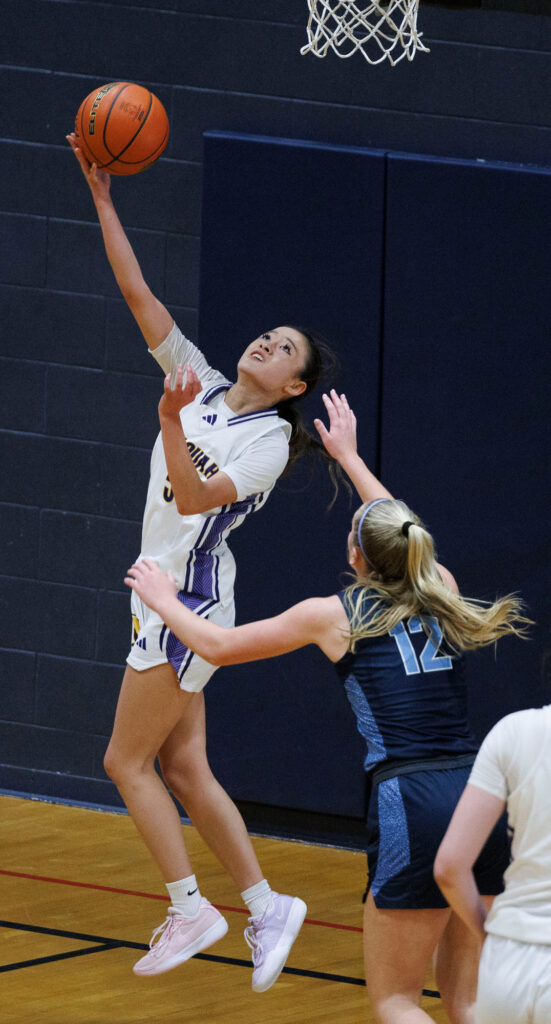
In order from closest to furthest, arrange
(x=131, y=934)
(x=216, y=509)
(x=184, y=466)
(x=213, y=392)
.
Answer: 1. (x=184, y=466)
2. (x=216, y=509)
3. (x=213, y=392)
4. (x=131, y=934)

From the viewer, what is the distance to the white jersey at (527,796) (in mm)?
2686

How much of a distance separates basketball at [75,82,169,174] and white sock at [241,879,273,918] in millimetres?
2153

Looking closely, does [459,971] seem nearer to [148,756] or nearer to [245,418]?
[148,756]

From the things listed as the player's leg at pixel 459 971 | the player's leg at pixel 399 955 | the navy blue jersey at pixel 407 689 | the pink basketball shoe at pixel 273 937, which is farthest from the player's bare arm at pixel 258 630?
the pink basketball shoe at pixel 273 937

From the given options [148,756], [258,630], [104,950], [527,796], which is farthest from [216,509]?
[527,796]

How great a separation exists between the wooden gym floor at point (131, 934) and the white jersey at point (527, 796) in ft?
5.91

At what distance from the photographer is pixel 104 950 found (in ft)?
15.8

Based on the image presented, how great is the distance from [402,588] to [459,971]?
0.92 m

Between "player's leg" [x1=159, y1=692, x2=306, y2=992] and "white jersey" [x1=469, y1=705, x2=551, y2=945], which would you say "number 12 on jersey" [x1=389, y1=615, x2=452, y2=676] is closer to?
"white jersey" [x1=469, y1=705, x2=551, y2=945]

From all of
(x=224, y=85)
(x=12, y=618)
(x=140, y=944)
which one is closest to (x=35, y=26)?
(x=224, y=85)

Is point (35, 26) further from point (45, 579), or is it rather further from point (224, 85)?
point (45, 579)

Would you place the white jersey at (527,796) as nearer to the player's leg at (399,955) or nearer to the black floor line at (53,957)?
the player's leg at (399,955)

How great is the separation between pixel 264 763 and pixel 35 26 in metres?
3.09

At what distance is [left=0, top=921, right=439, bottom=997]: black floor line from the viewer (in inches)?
183
